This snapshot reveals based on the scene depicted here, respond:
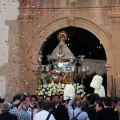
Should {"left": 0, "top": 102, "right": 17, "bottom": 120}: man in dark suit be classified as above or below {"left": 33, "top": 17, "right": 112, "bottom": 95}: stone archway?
below

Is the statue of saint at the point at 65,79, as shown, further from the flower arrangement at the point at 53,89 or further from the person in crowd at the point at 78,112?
the person in crowd at the point at 78,112

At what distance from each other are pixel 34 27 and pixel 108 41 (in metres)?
2.65

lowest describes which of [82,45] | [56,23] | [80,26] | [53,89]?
[53,89]

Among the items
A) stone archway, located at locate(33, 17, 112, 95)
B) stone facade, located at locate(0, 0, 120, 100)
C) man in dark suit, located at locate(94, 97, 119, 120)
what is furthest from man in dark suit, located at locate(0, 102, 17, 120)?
stone facade, located at locate(0, 0, 120, 100)

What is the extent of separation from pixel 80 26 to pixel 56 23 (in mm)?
864

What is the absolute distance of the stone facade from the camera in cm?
1983

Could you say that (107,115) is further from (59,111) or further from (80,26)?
(80,26)

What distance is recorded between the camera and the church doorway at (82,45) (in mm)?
22172

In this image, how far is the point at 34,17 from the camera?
67.5 ft

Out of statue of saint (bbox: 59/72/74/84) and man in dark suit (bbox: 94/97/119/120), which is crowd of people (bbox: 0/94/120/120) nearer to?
man in dark suit (bbox: 94/97/119/120)

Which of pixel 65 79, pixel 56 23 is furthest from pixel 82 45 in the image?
pixel 65 79

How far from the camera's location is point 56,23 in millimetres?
20391

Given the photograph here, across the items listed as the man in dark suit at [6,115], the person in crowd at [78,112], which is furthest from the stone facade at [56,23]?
the man in dark suit at [6,115]

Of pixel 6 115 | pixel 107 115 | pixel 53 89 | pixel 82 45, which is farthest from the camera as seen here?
pixel 82 45
